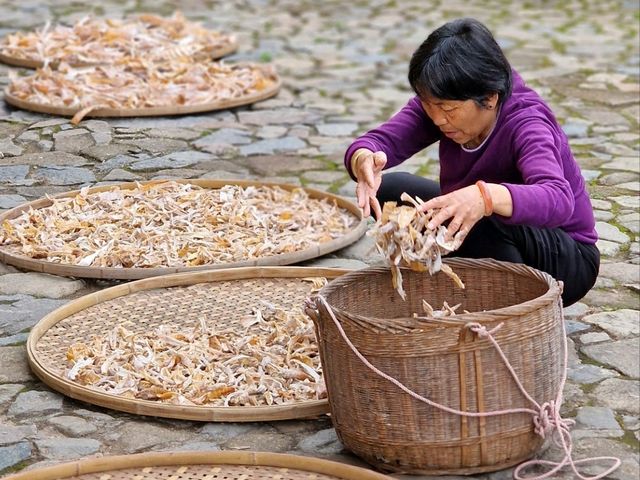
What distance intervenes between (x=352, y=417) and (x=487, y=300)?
0.74 m

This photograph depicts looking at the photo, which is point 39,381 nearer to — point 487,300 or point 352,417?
point 352,417

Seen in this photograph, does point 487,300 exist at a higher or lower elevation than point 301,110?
higher

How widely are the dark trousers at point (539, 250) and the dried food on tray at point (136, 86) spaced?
12.8 feet

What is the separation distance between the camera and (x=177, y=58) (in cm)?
885

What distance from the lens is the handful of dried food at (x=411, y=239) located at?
12.0 feet

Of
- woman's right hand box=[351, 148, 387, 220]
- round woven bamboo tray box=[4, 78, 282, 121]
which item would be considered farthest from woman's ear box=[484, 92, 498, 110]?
round woven bamboo tray box=[4, 78, 282, 121]

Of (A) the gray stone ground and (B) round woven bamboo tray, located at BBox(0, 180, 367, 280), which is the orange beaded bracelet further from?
(B) round woven bamboo tray, located at BBox(0, 180, 367, 280)

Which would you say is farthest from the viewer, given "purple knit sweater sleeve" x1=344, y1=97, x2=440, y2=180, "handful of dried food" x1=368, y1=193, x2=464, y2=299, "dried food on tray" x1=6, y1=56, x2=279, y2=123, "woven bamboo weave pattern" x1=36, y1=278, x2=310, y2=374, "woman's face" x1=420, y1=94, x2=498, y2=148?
"dried food on tray" x1=6, y1=56, x2=279, y2=123

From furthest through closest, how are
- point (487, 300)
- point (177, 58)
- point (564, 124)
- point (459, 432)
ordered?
point (177, 58) < point (564, 124) < point (487, 300) < point (459, 432)

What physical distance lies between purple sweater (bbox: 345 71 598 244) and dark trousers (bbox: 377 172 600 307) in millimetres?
90

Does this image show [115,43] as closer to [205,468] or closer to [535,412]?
[205,468]

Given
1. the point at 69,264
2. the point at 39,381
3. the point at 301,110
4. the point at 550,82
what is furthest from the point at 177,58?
the point at 39,381

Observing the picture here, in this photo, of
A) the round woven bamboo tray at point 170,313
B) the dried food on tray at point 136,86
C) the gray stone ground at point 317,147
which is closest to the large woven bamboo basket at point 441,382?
the gray stone ground at point 317,147

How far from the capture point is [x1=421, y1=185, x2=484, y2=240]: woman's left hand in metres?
3.58
